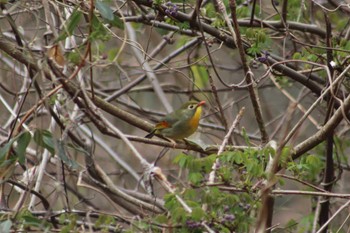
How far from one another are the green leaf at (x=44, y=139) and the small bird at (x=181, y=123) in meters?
1.43

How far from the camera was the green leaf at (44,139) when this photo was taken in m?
2.91

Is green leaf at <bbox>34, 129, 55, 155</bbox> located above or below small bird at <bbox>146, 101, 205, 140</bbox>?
below

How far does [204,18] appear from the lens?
429 cm

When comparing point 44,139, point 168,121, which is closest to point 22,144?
point 44,139

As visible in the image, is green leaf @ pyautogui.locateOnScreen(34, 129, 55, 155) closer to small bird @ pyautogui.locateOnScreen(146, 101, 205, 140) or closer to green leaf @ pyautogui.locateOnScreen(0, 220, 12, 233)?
green leaf @ pyautogui.locateOnScreen(0, 220, 12, 233)

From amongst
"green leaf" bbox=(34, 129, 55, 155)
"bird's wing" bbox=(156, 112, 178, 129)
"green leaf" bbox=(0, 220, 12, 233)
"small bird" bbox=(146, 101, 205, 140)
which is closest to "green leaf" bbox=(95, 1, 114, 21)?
"green leaf" bbox=(34, 129, 55, 155)

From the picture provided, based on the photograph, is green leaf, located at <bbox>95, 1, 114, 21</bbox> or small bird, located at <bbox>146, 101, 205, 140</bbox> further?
small bird, located at <bbox>146, 101, 205, 140</bbox>

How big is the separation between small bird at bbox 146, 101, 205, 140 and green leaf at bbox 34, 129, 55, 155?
1425mm

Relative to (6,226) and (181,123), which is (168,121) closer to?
(181,123)

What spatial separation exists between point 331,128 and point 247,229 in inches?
30.4

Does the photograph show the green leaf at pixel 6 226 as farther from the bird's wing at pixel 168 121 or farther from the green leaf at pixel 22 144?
the bird's wing at pixel 168 121

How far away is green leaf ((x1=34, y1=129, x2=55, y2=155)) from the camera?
2.91 meters

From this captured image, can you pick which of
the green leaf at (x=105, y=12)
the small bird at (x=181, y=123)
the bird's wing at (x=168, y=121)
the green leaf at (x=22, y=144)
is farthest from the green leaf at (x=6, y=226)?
the bird's wing at (x=168, y=121)

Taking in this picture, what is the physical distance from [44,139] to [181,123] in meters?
1.78
